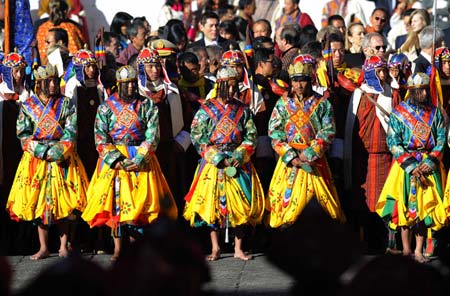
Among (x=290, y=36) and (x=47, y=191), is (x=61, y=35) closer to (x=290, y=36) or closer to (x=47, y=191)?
(x=290, y=36)

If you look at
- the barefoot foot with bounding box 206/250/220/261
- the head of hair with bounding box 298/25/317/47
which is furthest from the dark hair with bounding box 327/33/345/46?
the barefoot foot with bounding box 206/250/220/261

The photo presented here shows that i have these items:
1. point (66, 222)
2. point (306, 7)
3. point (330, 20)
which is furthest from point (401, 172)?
point (306, 7)

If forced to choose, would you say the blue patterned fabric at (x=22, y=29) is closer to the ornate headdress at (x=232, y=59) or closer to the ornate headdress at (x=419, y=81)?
the ornate headdress at (x=232, y=59)

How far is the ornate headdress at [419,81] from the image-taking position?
32.0 feet

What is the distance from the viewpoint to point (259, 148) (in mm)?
10359

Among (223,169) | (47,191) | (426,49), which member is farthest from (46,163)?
(426,49)

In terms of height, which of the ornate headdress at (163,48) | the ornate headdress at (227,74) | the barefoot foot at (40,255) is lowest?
the barefoot foot at (40,255)

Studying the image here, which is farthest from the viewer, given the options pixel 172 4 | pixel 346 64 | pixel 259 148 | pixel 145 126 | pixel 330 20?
pixel 172 4

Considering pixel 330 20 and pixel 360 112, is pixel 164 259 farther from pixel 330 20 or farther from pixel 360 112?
pixel 330 20

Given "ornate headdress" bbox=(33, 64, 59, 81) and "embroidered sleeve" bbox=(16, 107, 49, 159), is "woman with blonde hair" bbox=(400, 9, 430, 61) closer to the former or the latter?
"ornate headdress" bbox=(33, 64, 59, 81)

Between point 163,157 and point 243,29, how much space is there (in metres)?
3.69

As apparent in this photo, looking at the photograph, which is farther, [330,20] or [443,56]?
[330,20]

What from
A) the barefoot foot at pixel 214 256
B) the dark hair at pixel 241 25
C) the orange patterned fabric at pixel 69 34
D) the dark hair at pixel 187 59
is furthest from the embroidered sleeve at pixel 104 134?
the dark hair at pixel 241 25

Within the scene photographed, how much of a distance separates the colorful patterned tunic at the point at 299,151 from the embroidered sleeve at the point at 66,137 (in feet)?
5.43
